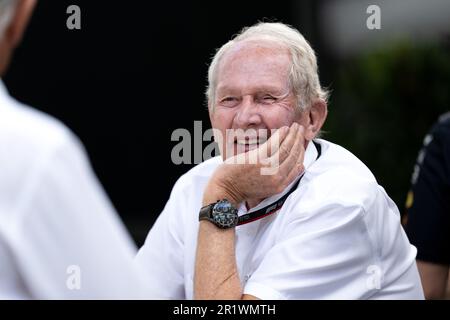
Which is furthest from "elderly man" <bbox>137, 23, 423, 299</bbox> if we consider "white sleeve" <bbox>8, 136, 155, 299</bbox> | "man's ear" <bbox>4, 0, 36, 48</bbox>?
"man's ear" <bbox>4, 0, 36, 48</bbox>

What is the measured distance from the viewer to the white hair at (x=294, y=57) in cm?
272

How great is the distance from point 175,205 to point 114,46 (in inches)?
144

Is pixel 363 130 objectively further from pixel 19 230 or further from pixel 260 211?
pixel 19 230

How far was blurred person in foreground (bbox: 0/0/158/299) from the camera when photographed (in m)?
1.38

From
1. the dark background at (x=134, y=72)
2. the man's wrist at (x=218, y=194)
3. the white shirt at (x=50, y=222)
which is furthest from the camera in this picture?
the dark background at (x=134, y=72)

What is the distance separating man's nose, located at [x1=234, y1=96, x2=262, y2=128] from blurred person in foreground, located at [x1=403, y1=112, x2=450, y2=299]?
0.87 m

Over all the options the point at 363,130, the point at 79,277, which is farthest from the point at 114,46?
the point at 79,277

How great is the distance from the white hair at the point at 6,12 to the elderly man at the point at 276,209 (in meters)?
1.10

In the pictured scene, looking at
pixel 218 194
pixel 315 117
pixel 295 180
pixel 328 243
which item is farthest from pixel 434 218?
pixel 218 194

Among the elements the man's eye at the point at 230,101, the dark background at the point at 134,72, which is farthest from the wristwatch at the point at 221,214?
the dark background at the point at 134,72

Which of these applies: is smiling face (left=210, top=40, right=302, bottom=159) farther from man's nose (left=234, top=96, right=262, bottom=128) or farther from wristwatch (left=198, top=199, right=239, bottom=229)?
wristwatch (left=198, top=199, right=239, bottom=229)

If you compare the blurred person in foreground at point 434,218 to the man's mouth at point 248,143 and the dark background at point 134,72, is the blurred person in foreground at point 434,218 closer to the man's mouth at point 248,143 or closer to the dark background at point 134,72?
the man's mouth at point 248,143

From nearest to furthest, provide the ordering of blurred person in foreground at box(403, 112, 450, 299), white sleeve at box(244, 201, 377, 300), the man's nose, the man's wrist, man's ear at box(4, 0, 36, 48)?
man's ear at box(4, 0, 36, 48)
white sleeve at box(244, 201, 377, 300)
the man's wrist
the man's nose
blurred person in foreground at box(403, 112, 450, 299)

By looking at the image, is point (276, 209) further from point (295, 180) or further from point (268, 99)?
point (268, 99)
